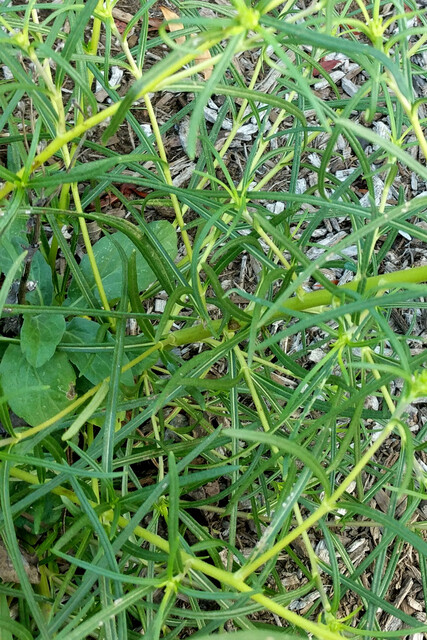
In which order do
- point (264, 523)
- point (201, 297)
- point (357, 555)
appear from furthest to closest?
point (357, 555) < point (264, 523) < point (201, 297)

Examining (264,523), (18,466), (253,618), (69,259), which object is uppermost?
(69,259)

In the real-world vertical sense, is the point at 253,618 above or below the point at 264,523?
below

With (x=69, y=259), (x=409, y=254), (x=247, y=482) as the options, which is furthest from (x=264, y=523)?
(x=409, y=254)

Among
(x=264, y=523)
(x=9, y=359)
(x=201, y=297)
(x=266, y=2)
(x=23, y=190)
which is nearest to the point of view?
(x=266, y=2)

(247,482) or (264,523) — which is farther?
(264,523)

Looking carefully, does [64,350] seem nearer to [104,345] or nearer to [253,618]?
[104,345]

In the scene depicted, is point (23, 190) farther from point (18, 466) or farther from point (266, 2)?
point (18, 466)
